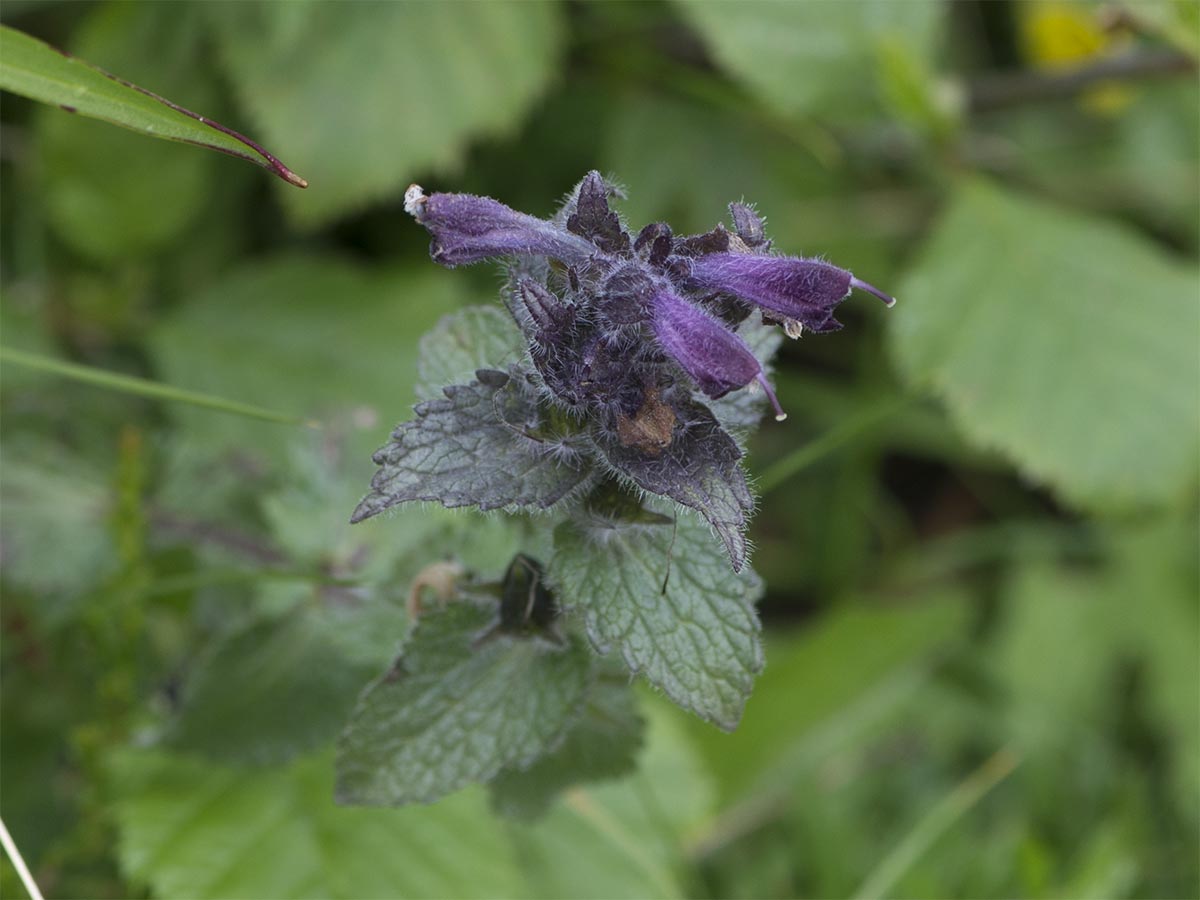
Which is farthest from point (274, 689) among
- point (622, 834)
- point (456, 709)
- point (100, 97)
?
point (100, 97)

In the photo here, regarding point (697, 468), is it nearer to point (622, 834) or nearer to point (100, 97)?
point (100, 97)

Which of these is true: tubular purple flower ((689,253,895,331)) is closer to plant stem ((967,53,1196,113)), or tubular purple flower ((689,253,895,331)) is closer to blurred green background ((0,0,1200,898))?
blurred green background ((0,0,1200,898))

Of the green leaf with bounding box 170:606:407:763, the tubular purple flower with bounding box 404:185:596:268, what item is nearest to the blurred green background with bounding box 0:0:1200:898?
the green leaf with bounding box 170:606:407:763

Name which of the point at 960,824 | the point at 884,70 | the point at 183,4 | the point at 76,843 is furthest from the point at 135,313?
the point at 960,824

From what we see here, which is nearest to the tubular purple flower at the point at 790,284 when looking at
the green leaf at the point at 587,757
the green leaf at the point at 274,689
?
the green leaf at the point at 587,757

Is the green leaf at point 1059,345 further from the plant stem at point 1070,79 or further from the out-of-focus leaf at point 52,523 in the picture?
the out-of-focus leaf at point 52,523
